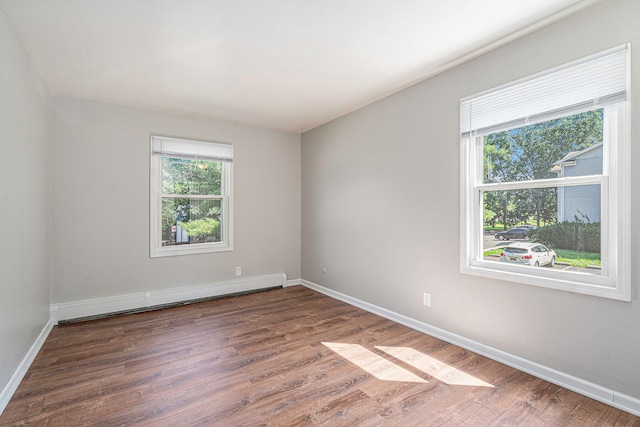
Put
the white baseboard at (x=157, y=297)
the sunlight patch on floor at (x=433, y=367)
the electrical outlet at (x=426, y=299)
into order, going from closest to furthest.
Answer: the sunlight patch on floor at (x=433, y=367)
the electrical outlet at (x=426, y=299)
the white baseboard at (x=157, y=297)

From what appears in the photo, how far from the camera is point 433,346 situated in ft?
9.13

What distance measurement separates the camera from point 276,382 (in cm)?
223

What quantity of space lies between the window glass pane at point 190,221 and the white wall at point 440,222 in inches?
57.4

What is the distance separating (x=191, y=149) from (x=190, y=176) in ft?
1.22

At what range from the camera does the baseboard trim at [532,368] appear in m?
1.89

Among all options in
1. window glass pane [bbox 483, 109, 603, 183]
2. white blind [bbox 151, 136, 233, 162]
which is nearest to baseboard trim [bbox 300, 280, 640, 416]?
window glass pane [bbox 483, 109, 603, 183]

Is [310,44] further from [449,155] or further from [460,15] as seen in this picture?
[449,155]

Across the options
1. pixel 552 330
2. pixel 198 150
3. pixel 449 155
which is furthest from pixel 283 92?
pixel 552 330

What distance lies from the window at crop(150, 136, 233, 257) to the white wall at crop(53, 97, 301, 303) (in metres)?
0.10

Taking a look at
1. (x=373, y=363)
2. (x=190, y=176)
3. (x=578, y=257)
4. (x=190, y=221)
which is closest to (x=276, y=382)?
(x=373, y=363)

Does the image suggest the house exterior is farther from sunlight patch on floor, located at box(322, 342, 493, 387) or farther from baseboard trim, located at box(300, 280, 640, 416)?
sunlight patch on floor, located at box(322, 342, 493, 387)

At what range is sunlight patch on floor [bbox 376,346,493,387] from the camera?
2219 millimetres

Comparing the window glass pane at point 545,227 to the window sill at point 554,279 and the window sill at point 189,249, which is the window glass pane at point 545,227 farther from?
the window sill at point 189,249

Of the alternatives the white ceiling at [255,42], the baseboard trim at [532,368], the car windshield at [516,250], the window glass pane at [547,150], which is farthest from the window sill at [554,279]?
the white ceiling at [255,42]
